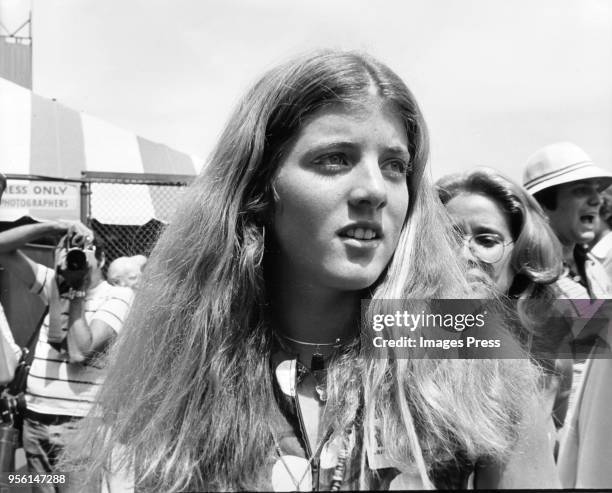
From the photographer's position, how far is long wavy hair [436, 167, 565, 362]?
3.99 ft

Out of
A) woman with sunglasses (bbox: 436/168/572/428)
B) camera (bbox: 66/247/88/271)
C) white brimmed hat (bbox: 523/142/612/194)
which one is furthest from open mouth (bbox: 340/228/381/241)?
camera (bbox: 66/247/88/271)

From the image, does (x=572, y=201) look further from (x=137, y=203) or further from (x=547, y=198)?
(x=137, y=203)

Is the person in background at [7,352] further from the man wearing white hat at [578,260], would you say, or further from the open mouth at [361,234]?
the man wearing white hat at [578,260]

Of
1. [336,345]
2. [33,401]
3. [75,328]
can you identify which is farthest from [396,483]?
[33,401]

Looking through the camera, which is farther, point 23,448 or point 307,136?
point 23,448

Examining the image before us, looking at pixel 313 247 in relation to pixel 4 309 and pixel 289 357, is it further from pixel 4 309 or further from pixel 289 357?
pixel 4 309

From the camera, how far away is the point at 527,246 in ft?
4.41

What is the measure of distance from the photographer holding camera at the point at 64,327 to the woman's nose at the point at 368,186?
2.66ft

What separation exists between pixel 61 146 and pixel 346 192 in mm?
640

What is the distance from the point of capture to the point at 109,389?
3.33 ft

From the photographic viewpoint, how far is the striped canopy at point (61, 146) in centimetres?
116

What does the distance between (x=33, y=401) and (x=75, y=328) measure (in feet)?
1.15

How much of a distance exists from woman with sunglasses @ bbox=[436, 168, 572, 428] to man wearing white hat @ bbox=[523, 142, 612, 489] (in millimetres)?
28

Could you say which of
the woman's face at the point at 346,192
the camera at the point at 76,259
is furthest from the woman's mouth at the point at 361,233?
the camera at the point at 76,259
